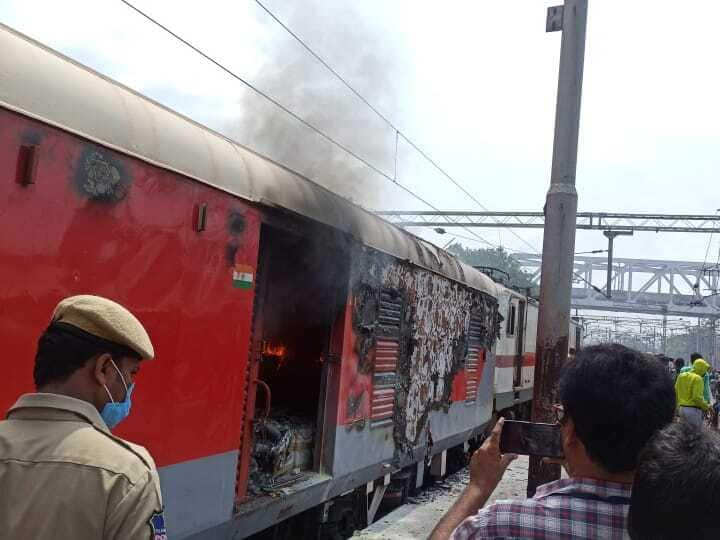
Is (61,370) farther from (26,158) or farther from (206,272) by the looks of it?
(206,272)

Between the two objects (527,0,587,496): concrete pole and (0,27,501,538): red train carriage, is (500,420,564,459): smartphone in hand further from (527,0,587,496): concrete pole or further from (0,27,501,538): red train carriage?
(527,0,587,496): concrete pole

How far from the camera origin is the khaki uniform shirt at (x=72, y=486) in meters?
1.46

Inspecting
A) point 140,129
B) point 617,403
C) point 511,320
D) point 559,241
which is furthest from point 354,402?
point 511,320

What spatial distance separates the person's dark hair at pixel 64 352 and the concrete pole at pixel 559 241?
11.4ft

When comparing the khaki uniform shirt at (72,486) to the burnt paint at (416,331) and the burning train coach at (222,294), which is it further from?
the burnt paint at (416,331)

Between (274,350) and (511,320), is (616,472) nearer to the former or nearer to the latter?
(274,350)

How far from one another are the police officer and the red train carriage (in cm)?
118

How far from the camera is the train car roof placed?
2775 mm

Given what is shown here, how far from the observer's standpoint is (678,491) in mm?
1297

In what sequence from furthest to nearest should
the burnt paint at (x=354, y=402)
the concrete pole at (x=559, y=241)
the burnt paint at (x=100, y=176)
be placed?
the burnt paint at (x=354, y=402)
the concrete pole at (x=559, y=241)
the burnt paint at (x=100, y=176)

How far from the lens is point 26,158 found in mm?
2715

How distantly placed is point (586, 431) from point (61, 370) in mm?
1361

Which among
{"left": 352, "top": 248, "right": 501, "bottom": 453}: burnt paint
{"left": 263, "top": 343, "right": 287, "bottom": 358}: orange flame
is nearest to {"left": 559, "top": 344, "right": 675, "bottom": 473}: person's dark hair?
{"left": 352, "top": 248, "right": 501, "bottom": 453}: burnt paint

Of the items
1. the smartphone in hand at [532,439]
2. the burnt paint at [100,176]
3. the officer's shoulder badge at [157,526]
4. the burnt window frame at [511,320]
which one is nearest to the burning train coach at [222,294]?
the burnt paint at [100,176]
